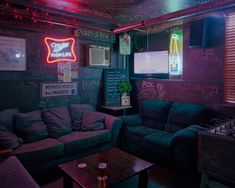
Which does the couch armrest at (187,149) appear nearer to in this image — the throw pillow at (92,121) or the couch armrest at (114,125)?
the couch armrest at (114,125)

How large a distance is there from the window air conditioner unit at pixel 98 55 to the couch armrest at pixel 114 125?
1.20 m

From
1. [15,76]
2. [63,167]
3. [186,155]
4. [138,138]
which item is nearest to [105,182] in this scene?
[63,167]

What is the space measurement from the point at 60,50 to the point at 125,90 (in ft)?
5.28

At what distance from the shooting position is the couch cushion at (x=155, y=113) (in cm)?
361

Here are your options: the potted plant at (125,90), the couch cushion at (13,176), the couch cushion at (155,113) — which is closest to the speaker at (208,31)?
the couch cushion at (155,113)

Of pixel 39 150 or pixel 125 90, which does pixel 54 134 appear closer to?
pixel 39 150

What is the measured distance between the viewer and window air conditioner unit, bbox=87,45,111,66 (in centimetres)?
393

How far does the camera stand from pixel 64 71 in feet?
12.0

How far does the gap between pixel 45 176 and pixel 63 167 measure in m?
0.76

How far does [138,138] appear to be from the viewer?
10.9 ft

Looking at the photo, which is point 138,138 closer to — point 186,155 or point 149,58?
point 186,155

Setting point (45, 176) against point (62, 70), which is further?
point (62, 70)

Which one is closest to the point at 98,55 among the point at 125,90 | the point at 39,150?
the point at 125,90

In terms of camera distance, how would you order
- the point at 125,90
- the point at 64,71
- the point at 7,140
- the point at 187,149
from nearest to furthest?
the point at 7,140, the point at 187,149, the point at 64,71, the point at 125,90
